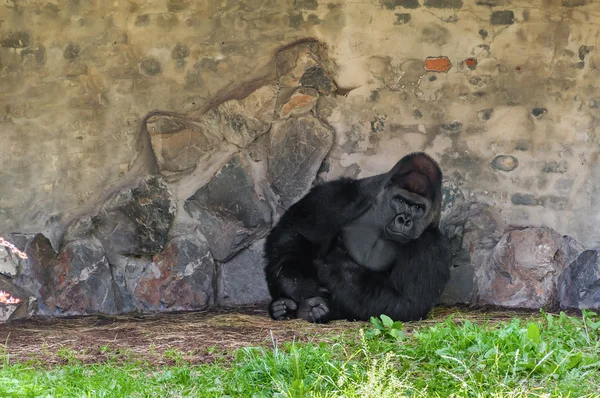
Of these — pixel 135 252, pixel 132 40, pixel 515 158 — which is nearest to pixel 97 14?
pixel 132 40

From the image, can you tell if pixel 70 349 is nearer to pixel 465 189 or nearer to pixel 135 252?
pixel 135 252

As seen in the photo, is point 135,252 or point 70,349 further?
point 135,252

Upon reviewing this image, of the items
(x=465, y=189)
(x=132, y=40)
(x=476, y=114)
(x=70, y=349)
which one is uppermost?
(x=132, y=40)

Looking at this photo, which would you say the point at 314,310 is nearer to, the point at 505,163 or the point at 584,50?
the point at 505,163

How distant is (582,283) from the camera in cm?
584

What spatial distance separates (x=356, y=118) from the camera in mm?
6062

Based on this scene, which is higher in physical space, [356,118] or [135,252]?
[356,118]

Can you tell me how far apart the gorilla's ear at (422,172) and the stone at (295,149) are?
0.68 m

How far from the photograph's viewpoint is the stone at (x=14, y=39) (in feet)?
19.1

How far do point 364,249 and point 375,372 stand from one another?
255 centimetres

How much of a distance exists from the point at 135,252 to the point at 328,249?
135cm

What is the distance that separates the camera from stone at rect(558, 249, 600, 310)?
580 cm

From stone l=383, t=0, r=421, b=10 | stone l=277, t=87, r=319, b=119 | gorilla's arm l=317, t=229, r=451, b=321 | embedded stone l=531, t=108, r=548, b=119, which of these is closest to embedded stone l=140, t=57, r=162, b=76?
stone l=277, t=87, r=319, b=119

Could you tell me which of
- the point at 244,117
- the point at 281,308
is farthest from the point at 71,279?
the point at 244,117
